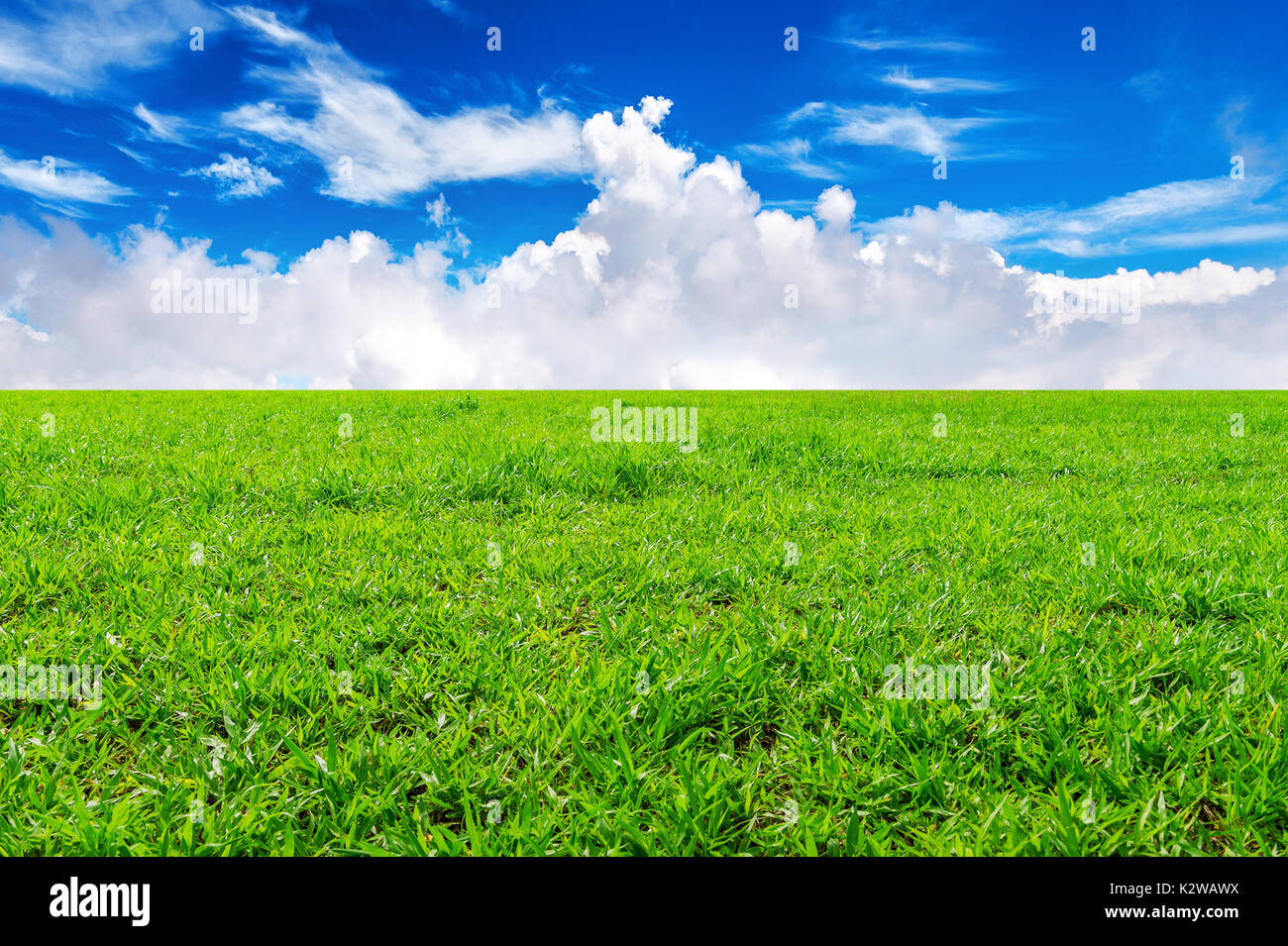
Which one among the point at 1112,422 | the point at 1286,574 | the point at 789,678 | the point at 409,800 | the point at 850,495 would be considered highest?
the point at 1112,422

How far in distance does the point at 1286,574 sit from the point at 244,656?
220 inches

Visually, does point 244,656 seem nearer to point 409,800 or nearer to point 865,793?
point 409,800

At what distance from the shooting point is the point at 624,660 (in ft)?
9.60

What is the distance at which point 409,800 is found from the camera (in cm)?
224

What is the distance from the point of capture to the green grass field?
6.92 feet

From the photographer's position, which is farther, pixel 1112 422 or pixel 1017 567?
pixel 1112 422

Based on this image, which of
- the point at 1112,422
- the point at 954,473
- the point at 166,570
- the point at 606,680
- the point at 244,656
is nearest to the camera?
the point at 606,680

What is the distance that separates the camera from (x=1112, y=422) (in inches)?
449

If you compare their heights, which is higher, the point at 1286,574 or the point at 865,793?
the point at 1286,574

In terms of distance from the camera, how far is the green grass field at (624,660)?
2.11 meters

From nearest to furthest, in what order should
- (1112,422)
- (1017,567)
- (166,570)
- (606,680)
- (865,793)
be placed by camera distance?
(865,793) < (606,680) < (166,570) < (1017,567) < (1112,422)
